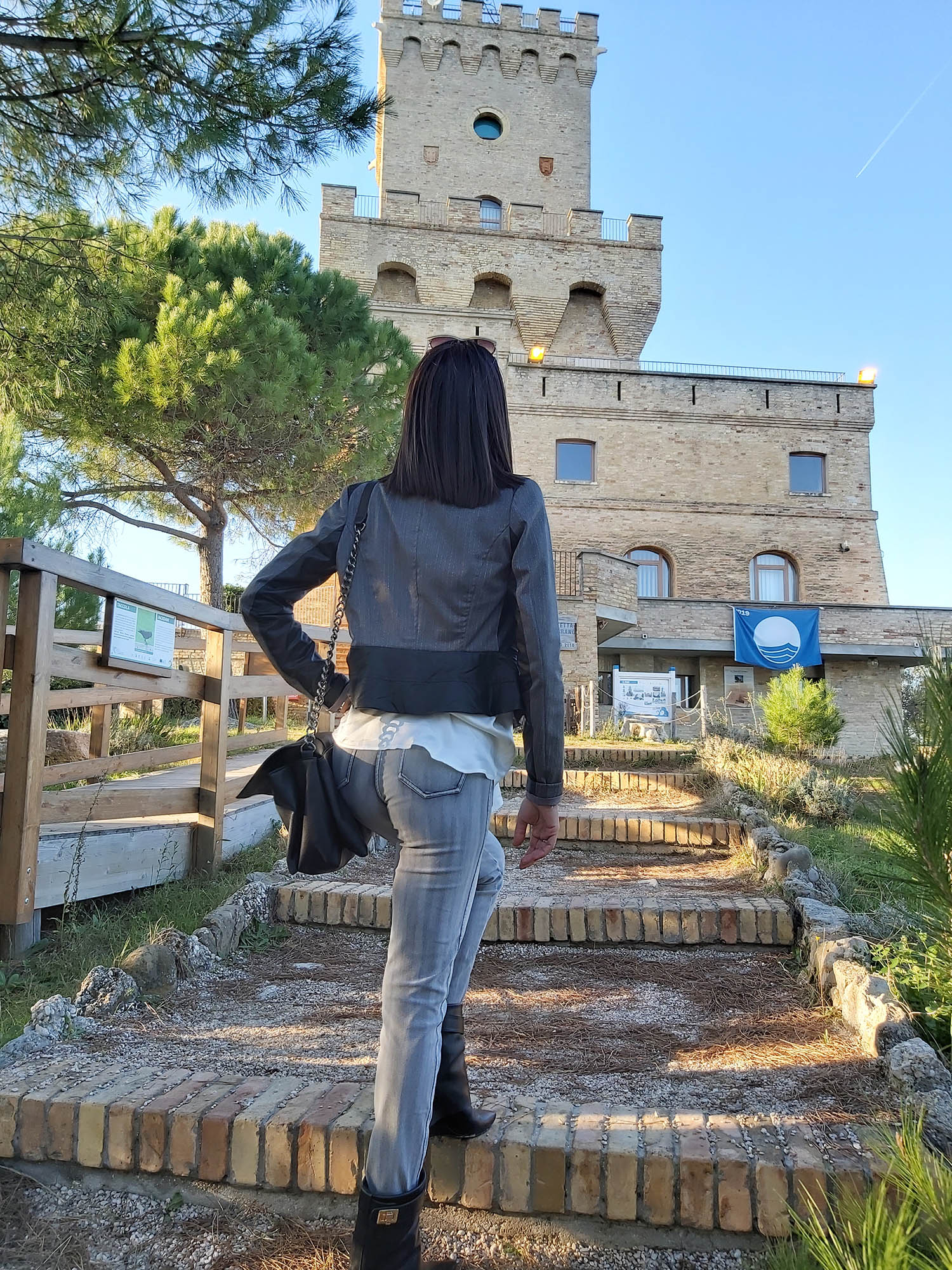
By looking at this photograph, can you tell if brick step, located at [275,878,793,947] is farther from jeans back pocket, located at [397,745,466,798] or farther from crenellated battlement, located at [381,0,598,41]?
crenellated battlement, located at [381,0,598,41]

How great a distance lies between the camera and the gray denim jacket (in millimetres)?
1619

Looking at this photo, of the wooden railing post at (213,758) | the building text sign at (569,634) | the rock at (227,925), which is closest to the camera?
the rock at (227,925)

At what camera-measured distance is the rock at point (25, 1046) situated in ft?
6.78

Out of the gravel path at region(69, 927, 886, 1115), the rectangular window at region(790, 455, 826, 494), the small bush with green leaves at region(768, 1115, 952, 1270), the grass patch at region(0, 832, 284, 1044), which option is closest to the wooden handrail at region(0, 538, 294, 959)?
the grass patch at region(0, 832, 284, 1044)

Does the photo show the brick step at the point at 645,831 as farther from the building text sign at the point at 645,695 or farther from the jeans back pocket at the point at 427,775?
the building text sign at the point at 645,695

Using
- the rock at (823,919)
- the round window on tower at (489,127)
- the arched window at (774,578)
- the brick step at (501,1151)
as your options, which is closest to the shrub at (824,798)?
the rock at (823,919)

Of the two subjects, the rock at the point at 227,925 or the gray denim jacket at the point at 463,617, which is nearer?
the gray denim jacket at the point at 463,617

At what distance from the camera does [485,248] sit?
2620cm

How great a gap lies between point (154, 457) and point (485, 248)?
16.5m

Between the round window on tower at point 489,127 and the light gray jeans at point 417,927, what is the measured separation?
31.1 metres

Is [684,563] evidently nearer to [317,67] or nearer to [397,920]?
[317,67]

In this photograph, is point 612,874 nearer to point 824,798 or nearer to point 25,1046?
point 824,798

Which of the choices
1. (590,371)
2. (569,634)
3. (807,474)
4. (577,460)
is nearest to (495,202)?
(590,371)

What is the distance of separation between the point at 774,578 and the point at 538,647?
1002 inches
